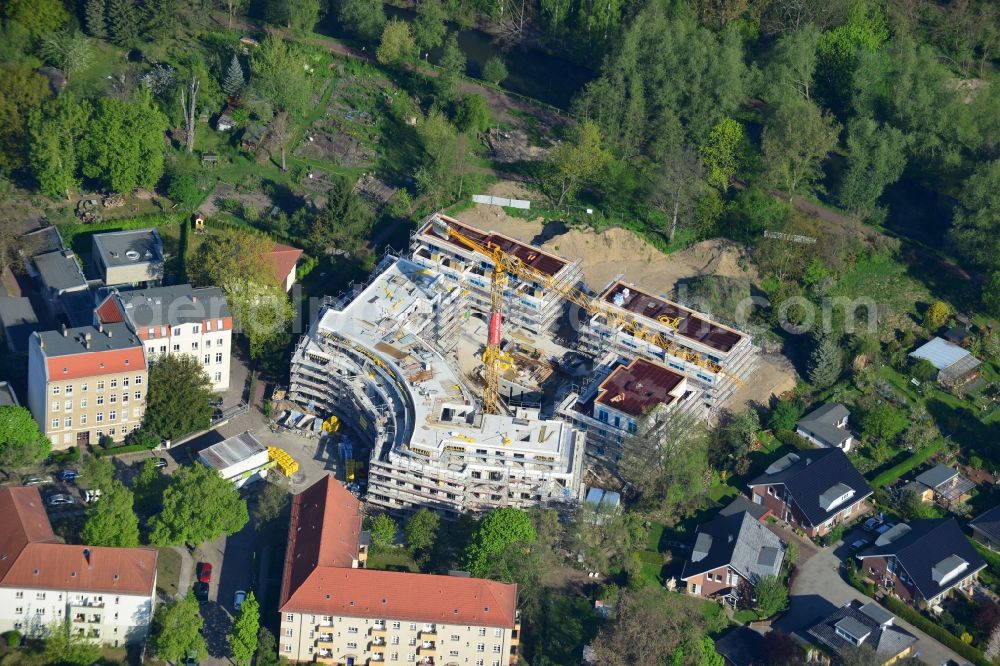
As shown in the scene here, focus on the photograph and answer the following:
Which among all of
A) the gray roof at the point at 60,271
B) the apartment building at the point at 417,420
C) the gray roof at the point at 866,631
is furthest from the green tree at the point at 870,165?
→ the gray roof at the point at 60,271

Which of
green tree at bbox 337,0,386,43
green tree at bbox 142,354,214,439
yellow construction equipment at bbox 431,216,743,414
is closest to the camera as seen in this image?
green tree at bbox 142,354,214,439

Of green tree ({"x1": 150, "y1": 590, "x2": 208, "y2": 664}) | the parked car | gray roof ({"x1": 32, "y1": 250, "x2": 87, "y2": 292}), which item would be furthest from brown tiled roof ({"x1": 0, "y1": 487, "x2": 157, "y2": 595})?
gray roof ({"x1": 32, "y1": 250, "x2": 87, "y2": 292})

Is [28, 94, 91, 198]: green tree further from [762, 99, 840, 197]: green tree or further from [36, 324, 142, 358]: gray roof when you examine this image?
[762, 99, 840, 197]: green tree

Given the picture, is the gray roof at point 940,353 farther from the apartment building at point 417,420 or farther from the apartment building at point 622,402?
the apartment building at point 417,420

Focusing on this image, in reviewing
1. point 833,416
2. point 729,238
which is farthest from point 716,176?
point 833,416

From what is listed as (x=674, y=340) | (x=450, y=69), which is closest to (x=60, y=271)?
(x=450, y=69)

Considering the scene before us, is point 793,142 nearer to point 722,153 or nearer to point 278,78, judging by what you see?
point 722,153
